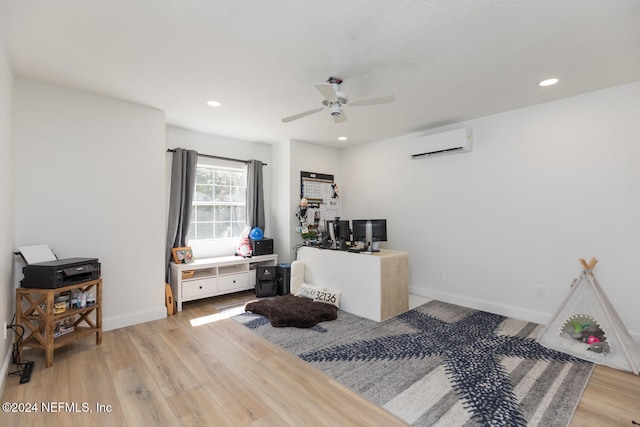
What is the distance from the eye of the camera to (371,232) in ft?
12.5

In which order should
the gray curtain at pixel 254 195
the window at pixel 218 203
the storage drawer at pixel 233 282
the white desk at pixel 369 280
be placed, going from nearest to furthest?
the white desk at pixel 369 280 < the storage drawer at pixel 233 282 < the window at pixel 218 203 < the gray curtain at pixel 254 195

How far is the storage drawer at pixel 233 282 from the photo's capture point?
4133mm

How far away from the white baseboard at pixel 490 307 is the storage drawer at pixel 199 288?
3.00 meters

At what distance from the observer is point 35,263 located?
2469 millimetres

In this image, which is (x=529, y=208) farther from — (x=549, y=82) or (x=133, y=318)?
(x=133, y=318)

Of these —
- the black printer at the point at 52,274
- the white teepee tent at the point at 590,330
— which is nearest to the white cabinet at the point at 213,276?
the black printer at the point at 52,274

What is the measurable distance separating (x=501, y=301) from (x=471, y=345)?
115cm

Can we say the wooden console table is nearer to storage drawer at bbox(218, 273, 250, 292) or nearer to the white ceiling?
storage drawer at bbox(218, 273, 250, 292)

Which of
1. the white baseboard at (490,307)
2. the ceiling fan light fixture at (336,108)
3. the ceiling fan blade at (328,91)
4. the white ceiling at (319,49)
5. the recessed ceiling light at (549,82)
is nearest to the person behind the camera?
the white ceiling at (319,49)

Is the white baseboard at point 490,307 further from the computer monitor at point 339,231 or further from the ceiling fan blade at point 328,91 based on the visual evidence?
the ceiling fan blade at point 328,91

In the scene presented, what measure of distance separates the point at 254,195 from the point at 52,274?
2.81 metres

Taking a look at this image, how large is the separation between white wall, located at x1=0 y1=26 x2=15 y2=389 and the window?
193cm

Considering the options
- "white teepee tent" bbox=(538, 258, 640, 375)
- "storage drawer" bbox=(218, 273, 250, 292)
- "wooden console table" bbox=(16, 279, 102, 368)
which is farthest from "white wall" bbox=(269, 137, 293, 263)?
"white teepee tent" bbox=(538, 258, 640, 375)

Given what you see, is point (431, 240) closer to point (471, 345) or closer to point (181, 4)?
point (471, 345)
